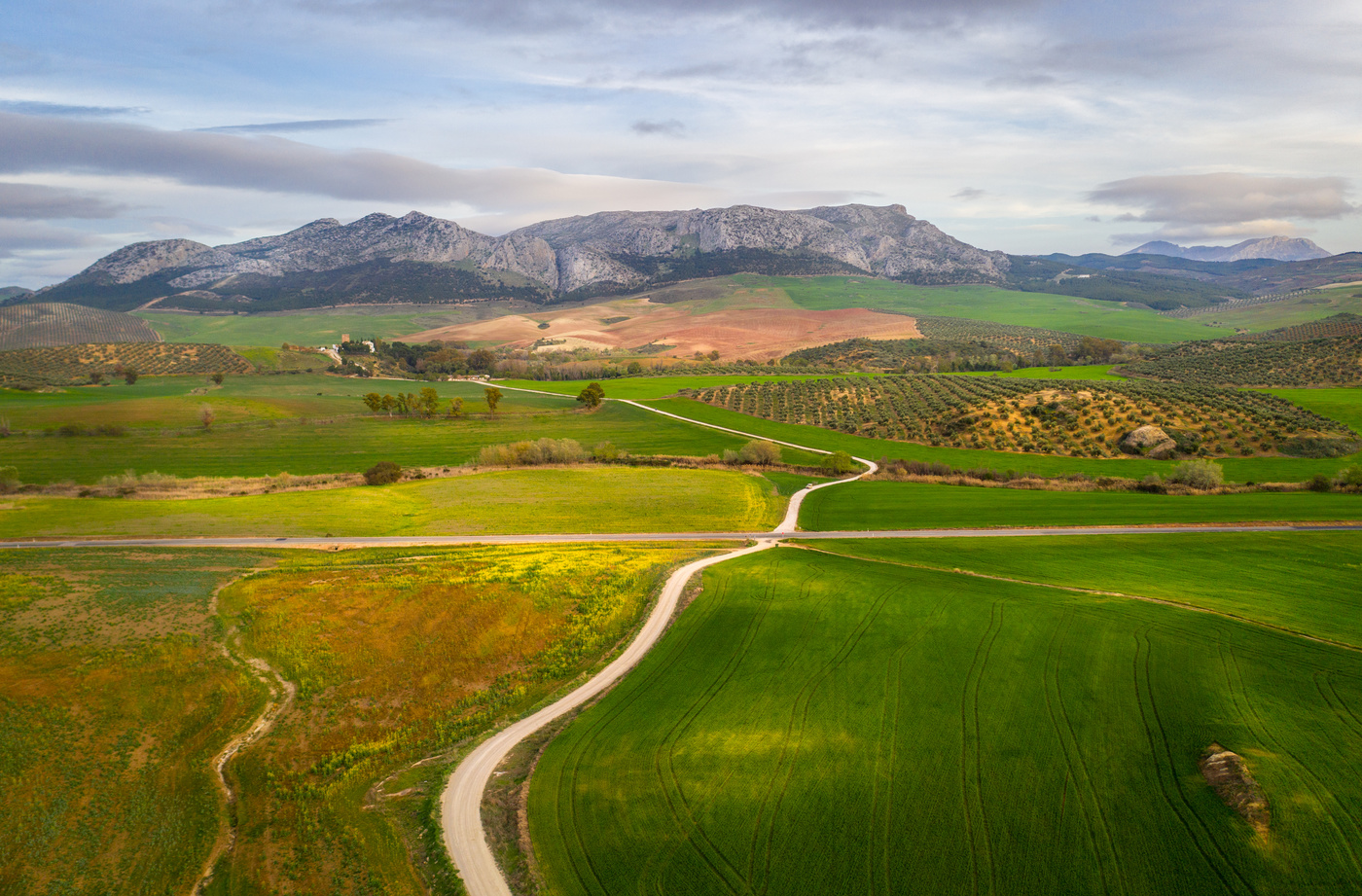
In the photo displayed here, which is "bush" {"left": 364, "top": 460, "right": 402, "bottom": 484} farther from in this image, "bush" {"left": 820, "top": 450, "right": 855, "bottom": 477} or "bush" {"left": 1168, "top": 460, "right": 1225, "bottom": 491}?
"bush" {"left": 1168, "top": 460, "right": 1225, "bottom": 491}

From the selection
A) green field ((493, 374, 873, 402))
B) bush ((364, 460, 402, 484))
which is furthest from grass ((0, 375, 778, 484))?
green field ((493, 374, 873, 402))

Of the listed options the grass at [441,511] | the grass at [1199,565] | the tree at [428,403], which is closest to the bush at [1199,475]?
the grass at [1199,565]

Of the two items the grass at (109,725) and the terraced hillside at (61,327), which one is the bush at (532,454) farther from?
the terraced hillside at (61,327)

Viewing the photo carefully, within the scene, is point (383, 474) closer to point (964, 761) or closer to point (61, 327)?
point (964, 761)

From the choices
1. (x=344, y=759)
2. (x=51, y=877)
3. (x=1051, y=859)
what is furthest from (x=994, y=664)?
(x=51, y=877)

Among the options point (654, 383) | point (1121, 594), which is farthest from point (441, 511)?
point (654, 383)

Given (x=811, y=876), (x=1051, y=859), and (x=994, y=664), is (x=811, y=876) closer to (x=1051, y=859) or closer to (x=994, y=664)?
(x=1051, y=859)
